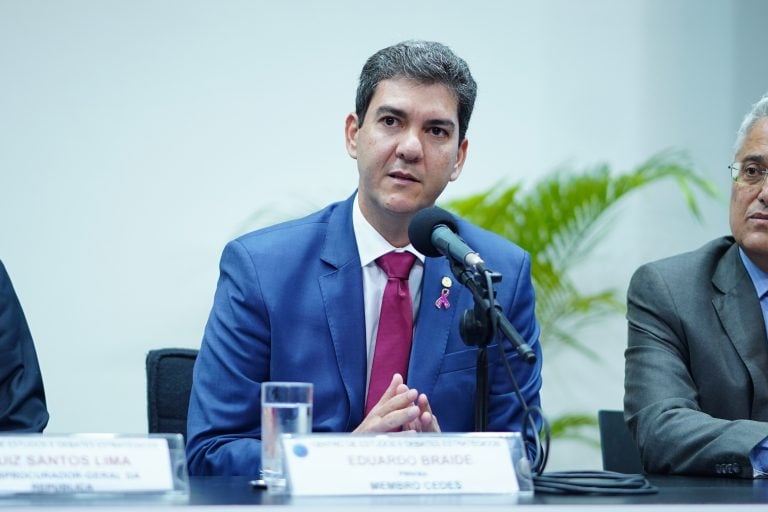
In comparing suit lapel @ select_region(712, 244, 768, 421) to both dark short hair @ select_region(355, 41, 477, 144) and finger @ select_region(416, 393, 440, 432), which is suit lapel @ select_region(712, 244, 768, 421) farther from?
finger @ select_region(416, 393, 440, 432)

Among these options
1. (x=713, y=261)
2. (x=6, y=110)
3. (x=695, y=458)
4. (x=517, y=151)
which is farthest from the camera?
(x=517, y=151)

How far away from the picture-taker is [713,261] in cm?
296

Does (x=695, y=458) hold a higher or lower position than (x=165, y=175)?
lower

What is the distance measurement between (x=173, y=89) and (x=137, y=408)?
133cm

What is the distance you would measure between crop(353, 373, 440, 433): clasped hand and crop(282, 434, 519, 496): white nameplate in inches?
15.1

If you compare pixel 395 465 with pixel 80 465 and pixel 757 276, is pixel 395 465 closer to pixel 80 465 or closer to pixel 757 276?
pixel 80 465

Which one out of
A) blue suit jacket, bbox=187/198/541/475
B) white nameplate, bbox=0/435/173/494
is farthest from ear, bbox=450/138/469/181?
white nameplate, bbox=0/435/173/494

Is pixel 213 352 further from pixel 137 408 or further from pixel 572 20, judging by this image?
pixel 572 20

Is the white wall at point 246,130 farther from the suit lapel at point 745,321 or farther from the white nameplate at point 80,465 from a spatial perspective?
the white nameplate at point 80,465

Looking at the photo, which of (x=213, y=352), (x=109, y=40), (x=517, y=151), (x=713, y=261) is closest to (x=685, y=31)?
(x=517, y=151)

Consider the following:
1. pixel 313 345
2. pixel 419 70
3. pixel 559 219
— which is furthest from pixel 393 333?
pixel 559 219

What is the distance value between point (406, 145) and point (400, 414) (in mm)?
742

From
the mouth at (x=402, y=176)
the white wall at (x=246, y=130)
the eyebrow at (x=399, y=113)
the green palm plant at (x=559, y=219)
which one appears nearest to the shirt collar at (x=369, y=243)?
the mouth at (x=402, y=176)

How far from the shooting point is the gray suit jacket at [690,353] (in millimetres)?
2576
